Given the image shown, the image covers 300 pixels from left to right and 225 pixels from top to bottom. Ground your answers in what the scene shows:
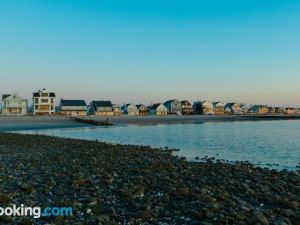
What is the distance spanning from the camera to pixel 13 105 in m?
118

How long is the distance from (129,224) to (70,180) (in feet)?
20.8

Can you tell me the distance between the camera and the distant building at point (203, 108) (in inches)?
7431

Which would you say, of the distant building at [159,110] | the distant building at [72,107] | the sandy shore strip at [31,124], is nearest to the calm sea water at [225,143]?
the sandy shore strip at [31,124]

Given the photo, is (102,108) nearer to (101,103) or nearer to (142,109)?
(101,103)

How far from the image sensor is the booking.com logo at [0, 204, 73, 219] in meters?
9.45

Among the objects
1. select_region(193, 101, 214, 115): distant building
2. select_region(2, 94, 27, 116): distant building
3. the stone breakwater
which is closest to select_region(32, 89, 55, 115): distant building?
select_region(2, 94, 27, 116): distant building

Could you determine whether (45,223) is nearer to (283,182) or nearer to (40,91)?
(283,182)

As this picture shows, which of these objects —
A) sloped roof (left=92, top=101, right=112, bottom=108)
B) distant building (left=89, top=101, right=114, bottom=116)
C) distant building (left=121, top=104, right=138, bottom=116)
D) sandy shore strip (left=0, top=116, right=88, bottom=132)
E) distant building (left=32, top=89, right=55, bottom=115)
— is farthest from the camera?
distant building (left=121, top=104, right=138, bottom=116)

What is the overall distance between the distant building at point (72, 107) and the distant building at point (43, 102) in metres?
11.9

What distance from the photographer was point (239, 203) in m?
11.5

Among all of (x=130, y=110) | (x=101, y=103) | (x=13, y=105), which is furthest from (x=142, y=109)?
(x=13, y=105)

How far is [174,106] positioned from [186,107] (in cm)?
1165

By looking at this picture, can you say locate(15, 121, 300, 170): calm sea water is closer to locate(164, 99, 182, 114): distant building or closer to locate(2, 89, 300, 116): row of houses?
locate(2, 89, 300, 116): row of houses

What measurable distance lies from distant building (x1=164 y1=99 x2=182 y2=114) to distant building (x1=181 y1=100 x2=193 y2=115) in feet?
15.7
